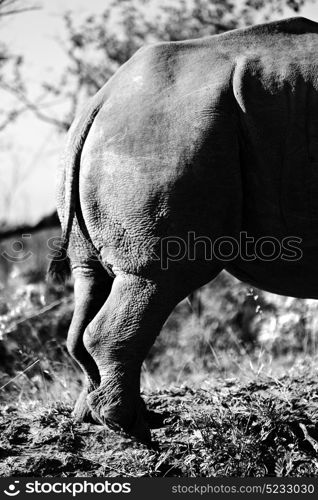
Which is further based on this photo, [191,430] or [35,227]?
[35,227]

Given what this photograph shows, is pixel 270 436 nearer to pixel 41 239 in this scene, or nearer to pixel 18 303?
pixel 18 303

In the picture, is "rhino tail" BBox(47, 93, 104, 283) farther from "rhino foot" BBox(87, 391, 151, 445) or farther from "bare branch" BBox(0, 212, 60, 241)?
"bare branch" BBox(0, 212, 60, 241)

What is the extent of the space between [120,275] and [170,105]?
0.85 metres

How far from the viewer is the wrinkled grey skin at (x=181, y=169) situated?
3.99 meters

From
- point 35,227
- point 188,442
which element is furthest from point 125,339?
point 35,227

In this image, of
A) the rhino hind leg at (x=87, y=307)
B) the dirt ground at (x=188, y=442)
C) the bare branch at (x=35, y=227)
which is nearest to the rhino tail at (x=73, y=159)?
the rhino hind leg at (x=87, y=307)

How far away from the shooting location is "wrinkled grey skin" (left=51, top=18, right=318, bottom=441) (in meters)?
3.99

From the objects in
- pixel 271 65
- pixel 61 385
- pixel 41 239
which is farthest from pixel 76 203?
pixel 41 239

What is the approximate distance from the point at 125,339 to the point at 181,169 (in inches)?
33.8

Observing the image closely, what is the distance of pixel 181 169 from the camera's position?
3.95m

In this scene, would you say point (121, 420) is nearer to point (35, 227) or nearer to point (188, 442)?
point (188, 442)

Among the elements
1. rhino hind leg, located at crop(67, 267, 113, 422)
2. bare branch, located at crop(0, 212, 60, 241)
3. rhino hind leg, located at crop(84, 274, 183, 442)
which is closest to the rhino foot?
rhino hind leg, located at crop(84, 274, 183, 442)

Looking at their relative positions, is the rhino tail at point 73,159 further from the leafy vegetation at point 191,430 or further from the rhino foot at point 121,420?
the leafy vegetation at point 191,430

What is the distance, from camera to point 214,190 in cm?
399
